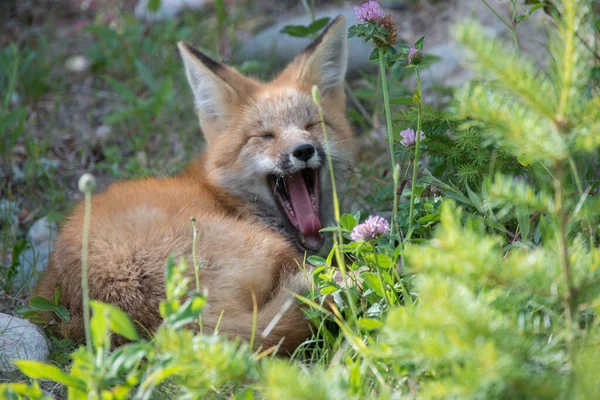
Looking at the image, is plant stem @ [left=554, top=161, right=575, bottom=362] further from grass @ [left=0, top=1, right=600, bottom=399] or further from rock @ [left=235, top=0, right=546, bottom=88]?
rock @ [left=235, top=0, right=546, bottom=88]

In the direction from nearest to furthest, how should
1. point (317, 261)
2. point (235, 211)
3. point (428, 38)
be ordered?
point (317, 261), point (235, 211), point (428, 38)

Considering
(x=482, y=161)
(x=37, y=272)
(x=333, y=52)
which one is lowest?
(x=37, y=272)

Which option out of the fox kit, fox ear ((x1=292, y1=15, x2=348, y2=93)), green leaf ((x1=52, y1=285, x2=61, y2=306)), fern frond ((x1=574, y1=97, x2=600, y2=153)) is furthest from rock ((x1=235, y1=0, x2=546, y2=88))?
fern frond ((x1=574, y1=97, x2=600, y2=153))

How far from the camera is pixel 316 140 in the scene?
3.96 m

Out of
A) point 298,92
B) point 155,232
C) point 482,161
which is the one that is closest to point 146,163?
point 298,92

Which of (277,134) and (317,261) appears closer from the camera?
(317,261)

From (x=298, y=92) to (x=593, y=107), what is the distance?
268 cm

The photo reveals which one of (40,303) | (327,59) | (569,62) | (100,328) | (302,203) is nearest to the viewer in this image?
(569,62)

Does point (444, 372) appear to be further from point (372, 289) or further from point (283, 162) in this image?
point (283, 162)

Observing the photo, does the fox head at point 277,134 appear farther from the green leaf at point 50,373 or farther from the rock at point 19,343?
the green leaf at point 50,373

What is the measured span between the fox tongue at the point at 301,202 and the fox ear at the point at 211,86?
2.01ft

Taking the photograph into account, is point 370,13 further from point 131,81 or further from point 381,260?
point 131,81

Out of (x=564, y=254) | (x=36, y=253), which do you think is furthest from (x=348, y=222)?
(x=36, y=253)

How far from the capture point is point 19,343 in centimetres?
272
